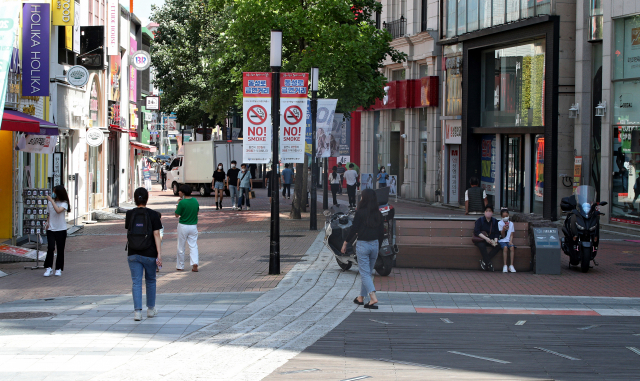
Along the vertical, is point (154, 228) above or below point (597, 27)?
below

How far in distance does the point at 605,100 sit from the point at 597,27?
2.62 meters

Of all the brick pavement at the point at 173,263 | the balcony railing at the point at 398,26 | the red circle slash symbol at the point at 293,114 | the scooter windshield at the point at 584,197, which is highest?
the balcony railing at the point at 398,26

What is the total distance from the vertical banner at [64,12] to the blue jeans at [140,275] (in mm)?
13127

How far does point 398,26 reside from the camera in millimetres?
39406

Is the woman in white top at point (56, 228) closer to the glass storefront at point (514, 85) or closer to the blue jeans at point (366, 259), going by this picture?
→ the blue jeans at point (366, 259)

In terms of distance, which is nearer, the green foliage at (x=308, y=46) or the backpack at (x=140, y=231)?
the backpack at (x=140, y=231)

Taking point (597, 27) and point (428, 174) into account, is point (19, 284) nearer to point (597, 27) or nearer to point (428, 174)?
point (597, 27)

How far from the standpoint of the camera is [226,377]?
6.56 meters

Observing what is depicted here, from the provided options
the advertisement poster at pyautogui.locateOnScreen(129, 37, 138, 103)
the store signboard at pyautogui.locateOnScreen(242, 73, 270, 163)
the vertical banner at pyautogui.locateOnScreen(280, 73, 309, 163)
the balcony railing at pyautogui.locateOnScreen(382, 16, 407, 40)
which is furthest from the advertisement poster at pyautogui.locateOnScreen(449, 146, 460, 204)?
the store signboard at pyautogui.locateOnScreen(242, 73, 270, 163)

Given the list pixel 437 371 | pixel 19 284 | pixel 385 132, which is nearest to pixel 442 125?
pixel 385 132

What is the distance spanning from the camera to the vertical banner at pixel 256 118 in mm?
13438

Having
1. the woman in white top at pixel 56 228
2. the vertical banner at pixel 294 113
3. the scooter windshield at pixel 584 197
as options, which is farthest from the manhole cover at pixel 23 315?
the scooter windshield at pixel 584 197

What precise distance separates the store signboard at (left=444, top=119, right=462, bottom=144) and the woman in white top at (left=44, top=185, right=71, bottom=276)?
2178 centimetres

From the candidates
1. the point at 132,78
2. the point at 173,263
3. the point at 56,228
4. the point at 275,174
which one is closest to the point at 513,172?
the point at 173,263
